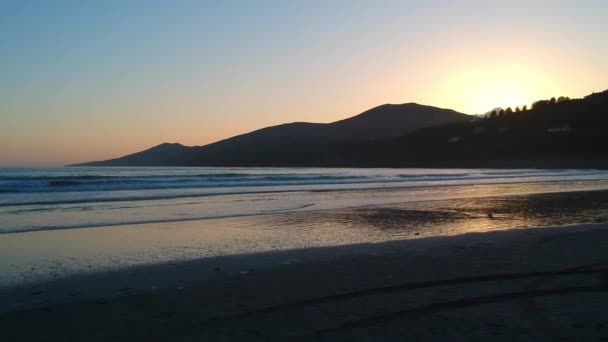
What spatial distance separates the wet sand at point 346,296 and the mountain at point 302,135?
129328 millimetres

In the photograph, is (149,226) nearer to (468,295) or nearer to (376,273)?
(376,273)

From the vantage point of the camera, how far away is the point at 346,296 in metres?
6.46

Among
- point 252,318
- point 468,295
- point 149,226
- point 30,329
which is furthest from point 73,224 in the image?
point 468,295

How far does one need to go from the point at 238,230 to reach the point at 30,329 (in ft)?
26.3

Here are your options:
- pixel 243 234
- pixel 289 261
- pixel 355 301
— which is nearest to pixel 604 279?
pixel 355 301

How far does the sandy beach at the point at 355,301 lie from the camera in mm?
5160

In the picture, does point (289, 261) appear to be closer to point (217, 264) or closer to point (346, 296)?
point (217, 264)

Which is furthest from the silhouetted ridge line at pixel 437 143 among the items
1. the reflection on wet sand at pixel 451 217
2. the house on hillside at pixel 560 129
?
the reflection on wet sand at pixel 451 217

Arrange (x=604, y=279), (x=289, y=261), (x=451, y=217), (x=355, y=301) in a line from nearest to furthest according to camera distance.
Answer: (x=355, y=301), (x=604, y=279), (x=289, y=261), (x=451, y=217)

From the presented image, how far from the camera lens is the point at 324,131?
563 ft

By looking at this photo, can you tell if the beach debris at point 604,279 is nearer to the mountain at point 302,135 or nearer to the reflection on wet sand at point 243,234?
the reflection on wet sand at point 243,234

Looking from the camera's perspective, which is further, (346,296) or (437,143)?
(437,143)

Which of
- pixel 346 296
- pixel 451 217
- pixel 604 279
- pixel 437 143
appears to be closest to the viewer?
pixel 346 296

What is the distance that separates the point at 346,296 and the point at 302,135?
161325 mm
